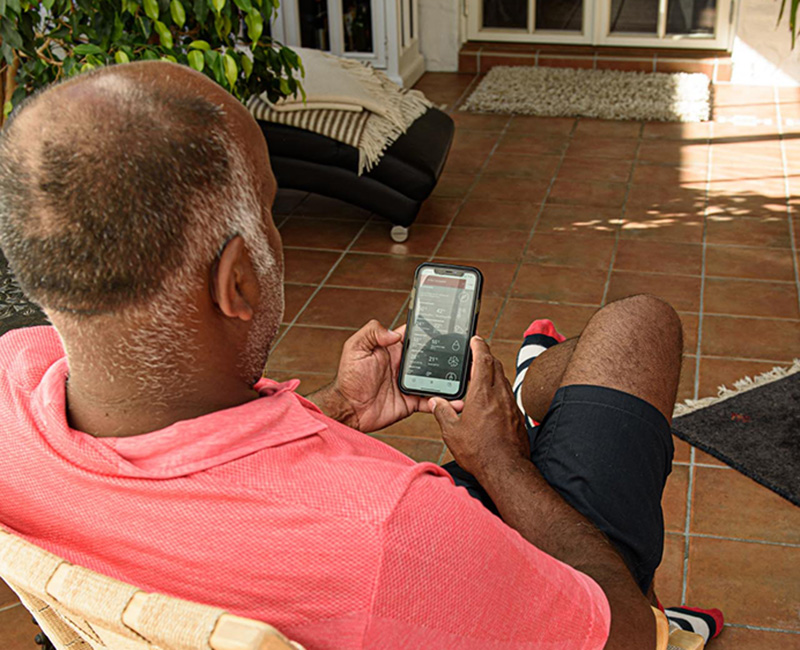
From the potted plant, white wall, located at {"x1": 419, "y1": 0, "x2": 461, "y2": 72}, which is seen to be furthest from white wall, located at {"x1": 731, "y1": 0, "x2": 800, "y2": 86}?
the potted plant

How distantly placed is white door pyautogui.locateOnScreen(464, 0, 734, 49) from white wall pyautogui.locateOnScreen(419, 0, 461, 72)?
160 mm

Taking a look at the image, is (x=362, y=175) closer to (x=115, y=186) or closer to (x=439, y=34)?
(x=439, y=34)

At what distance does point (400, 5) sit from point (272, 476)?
16.1ft

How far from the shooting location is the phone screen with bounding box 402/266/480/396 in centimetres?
137

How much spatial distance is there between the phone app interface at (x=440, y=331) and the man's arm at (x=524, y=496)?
3.0 inches

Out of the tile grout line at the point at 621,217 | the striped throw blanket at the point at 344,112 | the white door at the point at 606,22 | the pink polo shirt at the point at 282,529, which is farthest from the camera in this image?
the white door at the point at 606,22

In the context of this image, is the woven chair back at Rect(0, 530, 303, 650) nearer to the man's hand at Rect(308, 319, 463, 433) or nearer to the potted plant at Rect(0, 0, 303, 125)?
the man's hand at Rect(308, 319, 463, 433)

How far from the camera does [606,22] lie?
5.64 metres

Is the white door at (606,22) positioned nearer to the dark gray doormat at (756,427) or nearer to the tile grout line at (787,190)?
the tile grout line at (787,190)

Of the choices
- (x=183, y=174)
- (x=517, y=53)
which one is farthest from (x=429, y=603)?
(x=517, y=53)

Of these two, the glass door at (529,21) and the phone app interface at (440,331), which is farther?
the glass door at (529,21)

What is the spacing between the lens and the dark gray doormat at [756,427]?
2.21m

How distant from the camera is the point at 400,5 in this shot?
5285 millimetres

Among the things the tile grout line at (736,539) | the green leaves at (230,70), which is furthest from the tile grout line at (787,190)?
the green leaves at (230,70)
